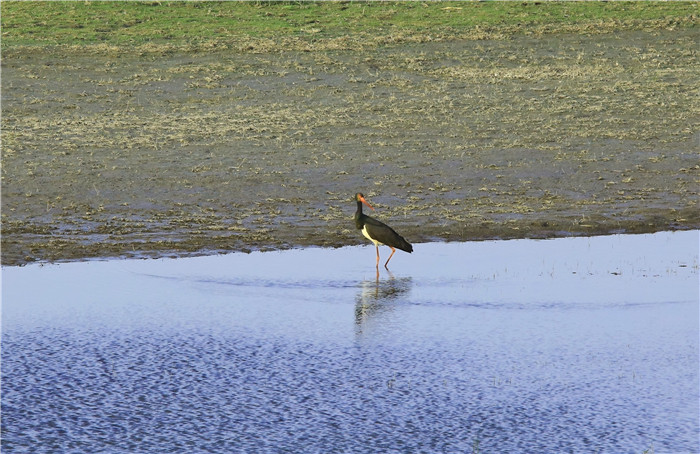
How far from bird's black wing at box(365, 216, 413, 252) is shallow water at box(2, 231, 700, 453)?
1.20 ft

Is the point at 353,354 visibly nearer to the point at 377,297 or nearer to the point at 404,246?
the point at 377,297

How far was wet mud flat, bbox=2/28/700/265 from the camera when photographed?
21094 mm

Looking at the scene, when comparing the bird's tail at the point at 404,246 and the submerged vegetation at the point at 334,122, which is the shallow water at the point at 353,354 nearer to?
the bird's tail at the point at 404,246

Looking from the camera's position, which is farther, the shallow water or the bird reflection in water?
the bird reflection in water

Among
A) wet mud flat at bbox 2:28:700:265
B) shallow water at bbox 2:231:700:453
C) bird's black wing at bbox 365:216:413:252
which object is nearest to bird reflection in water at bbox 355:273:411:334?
shallow water at bbox 2:231:700:453

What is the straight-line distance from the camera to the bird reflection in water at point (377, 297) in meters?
14.3

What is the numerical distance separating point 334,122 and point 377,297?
1333cm

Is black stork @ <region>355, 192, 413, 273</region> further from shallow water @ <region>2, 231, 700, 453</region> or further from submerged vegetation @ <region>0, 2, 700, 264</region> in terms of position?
submerged vegetation @ <region>0, 2, 700, 264</region>

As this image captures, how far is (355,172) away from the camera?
24.6 meters

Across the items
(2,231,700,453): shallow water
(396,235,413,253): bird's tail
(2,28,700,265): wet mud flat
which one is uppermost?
(2,28,700,265): wet mud flat

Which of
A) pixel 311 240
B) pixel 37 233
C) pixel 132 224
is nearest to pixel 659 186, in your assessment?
pixel 311 240

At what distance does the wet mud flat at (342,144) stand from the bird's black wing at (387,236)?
5.57 ft

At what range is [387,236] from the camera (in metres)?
18.2

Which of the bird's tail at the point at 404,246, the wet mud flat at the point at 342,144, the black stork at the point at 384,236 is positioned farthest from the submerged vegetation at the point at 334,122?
the bird's tail at the point at 404,246
